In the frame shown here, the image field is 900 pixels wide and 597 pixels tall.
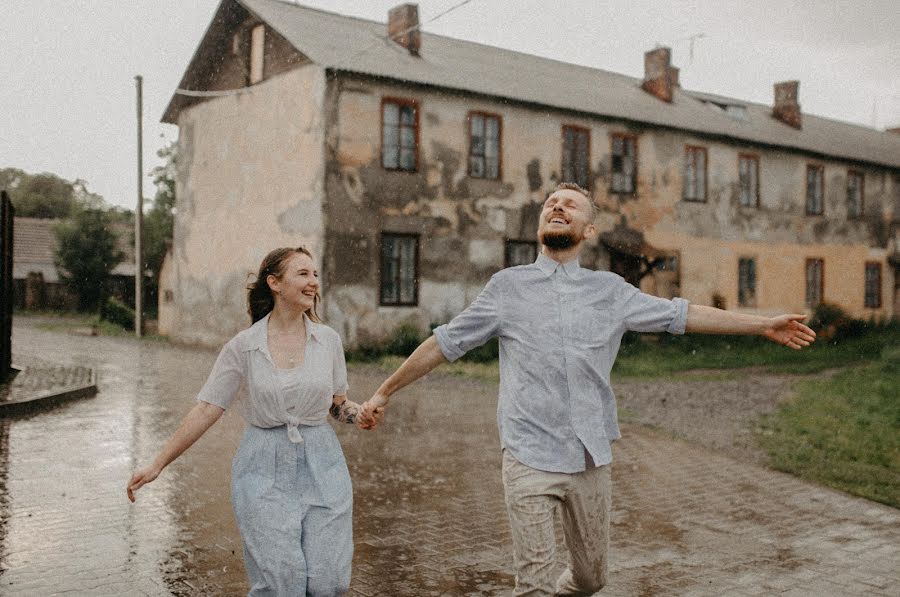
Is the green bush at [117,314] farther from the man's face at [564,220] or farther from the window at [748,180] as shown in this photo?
the man's face at [564,220]

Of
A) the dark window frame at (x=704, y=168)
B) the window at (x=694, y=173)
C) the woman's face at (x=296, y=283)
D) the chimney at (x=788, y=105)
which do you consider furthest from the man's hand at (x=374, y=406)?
the chimney at (x=788, y=105)

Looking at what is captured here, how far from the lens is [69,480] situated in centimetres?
781

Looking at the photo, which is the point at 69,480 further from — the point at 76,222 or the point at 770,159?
the point at 76,222

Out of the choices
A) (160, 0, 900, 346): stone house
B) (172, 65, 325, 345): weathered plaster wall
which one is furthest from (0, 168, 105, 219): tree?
(160, 0, 900, 346): stone house

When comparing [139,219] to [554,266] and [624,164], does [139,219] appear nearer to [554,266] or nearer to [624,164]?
[624,164]

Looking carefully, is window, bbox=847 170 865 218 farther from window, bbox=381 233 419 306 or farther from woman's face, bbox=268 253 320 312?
woman's face, bbox=268 253 320 312

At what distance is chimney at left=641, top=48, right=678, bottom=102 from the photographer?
28.7m

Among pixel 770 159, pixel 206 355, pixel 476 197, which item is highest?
pixel 770 159

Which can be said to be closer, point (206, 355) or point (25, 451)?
point (25, 451)

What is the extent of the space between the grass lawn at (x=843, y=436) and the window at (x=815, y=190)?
15.0 meters

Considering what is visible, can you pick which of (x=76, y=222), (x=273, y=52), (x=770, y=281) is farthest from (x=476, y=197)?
(x=76, y=222)

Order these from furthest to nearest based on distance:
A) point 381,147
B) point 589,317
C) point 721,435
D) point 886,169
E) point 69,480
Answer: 1. point 886,169
2. point 381,147
3. point 721,435
4. point 69,480
5. point 589,317

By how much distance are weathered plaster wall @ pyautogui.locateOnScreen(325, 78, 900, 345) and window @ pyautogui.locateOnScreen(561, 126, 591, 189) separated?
21cm

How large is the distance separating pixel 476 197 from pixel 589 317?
19.0 meters
